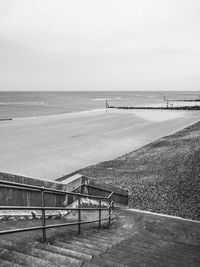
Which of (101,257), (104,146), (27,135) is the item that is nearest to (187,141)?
(104,146)

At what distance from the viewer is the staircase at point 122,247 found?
11.2ft

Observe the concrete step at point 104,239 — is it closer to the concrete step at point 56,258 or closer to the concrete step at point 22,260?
the concrete step at point 56,258

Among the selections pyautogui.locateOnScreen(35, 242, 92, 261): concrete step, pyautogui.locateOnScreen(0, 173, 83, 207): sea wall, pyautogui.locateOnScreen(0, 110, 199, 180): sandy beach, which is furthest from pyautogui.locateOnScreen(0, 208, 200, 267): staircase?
pyautogui.locateOnScreen(0, 110, 199, 180): sandy beach

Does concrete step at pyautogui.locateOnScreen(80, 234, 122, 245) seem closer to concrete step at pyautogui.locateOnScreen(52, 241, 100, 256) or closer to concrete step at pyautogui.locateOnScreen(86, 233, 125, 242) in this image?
concrete step at pyautogui.locateOnScreen(86, 233, 125, 242)

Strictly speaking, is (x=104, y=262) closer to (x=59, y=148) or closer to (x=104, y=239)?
(x=104, y=239)

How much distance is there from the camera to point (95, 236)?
19.2ft

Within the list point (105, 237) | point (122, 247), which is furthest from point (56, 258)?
point (105, 237)

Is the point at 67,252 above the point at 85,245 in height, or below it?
above

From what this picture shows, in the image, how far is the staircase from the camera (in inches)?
134

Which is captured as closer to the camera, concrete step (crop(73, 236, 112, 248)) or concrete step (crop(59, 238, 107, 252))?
concrete step (crop(59, 238, 107, 252))

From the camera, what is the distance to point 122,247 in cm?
511

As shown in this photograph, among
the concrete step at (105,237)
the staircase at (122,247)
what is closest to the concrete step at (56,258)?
the staircase at (122,247)

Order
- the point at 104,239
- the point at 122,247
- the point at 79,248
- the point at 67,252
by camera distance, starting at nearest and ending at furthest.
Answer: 1. the point at 67,252
2. the point at 79,248
3. the point at 122,247
4. the point at 104,239

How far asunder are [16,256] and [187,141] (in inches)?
867
